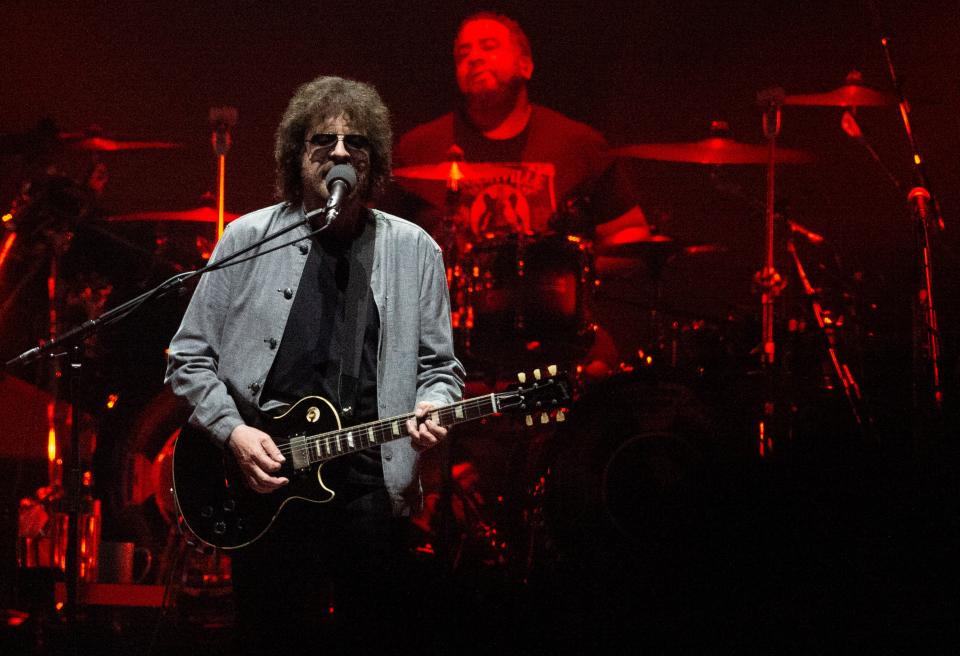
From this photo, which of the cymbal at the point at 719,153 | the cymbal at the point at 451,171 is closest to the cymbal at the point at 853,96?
the cymbal at the point at 719,153

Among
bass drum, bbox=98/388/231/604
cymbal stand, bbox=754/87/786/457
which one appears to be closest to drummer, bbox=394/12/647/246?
cymbal stand, bbox=754/87/786/457

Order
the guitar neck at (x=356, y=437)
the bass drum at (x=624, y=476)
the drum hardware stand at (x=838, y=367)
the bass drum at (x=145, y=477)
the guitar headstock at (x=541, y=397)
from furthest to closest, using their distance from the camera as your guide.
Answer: the bass drum at (x=145, y=477), the drum hardware stand at (x=838, y=367), the bass drum at (x=624, y=476), the guitar headstock at (x=541, y=397), the guitar neck at (x=356, y=437)

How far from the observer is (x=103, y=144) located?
18.6 feet

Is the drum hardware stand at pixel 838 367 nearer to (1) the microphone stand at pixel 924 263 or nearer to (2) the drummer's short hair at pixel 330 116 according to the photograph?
(1) the microphone stand at pixel 924 263

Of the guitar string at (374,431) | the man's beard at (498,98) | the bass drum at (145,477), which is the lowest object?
the bass drum at (145,477)

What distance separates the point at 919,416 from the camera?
5.34 metres

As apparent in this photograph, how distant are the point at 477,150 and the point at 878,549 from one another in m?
3.40

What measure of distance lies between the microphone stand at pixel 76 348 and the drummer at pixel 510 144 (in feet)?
10.5

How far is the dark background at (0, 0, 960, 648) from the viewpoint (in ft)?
20.8

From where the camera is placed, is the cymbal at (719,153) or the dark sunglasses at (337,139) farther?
the cymbal at (719,153)

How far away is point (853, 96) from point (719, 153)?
2.65 ft

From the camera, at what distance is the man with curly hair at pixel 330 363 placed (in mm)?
2812

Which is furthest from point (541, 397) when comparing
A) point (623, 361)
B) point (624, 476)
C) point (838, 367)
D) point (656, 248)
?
point (838, 367)

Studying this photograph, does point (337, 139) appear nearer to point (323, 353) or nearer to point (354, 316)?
point (354, 316)
